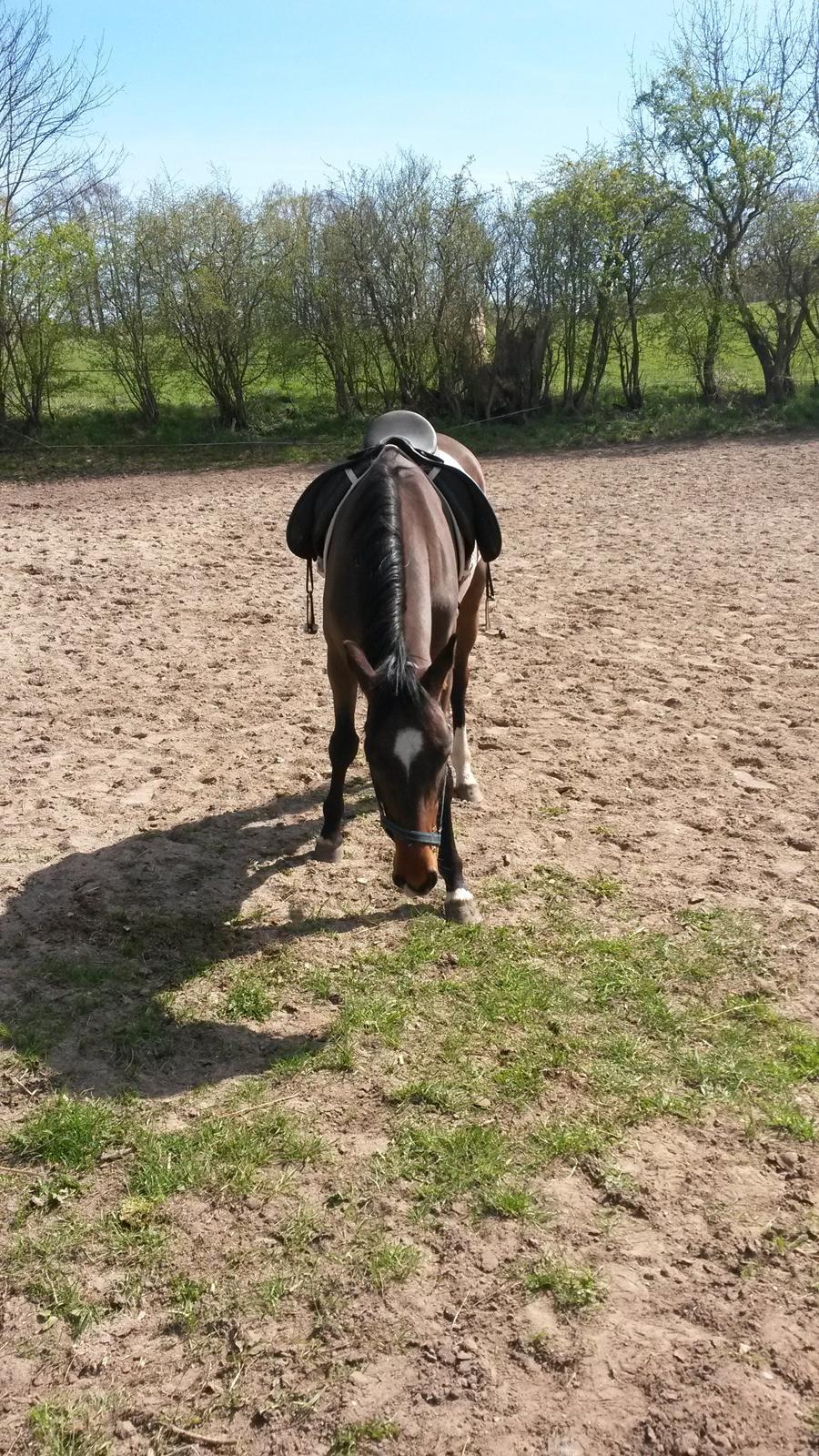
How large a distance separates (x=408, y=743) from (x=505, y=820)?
1.71 metres

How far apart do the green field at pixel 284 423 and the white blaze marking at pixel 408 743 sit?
37.8 ft

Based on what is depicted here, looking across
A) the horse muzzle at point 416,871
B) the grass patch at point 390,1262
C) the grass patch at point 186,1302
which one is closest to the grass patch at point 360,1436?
the grass patch at point 390,1262

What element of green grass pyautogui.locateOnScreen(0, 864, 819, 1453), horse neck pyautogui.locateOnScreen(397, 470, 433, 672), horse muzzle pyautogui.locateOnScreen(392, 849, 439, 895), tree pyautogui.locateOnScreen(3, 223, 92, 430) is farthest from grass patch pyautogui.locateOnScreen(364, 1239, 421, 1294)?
tree pyautogui.locateOnScreen(3, 223, 92, 430)

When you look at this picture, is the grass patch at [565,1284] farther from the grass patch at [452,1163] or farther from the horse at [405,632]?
the horse at [405,632]

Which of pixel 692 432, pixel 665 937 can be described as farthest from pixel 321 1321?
pixel 692 432

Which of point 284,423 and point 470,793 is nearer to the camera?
point 470,793

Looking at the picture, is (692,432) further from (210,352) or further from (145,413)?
(145,413)

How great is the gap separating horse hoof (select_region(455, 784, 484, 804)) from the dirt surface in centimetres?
6

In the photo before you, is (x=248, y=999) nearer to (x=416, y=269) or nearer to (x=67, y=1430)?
(x=67, y=1430)

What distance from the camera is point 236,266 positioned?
1540 centimetres

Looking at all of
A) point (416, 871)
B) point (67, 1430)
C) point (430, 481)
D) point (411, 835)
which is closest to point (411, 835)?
point (411, 835)

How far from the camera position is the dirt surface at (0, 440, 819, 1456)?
2145mm

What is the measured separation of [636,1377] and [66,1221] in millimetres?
1436

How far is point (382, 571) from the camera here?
3.56 m
